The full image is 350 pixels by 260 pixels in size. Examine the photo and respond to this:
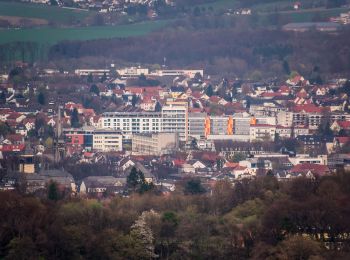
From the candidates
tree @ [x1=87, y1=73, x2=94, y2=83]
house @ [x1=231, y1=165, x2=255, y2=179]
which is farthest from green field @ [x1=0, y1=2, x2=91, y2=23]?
house @ [x1=231, y1=165, x2=255, y2=179]

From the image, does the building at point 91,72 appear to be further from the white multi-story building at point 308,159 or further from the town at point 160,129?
the white multi-story building at point 308,159

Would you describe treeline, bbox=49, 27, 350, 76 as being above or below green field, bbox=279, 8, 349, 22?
below

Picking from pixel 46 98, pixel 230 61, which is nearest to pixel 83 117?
pixel 46 98

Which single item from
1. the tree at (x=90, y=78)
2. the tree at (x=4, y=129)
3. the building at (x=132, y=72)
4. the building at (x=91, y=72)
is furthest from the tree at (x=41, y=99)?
the building at (x=132, y=72)

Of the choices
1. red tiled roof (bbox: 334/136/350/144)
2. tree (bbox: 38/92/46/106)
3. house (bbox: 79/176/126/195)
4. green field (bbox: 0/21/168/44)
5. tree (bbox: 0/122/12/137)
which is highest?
green field (bbox: 0/21/168/44)

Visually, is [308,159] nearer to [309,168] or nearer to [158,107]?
[309,168]

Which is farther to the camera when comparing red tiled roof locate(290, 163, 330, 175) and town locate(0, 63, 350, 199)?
red tiled roof locate(290, 163, 330, 175)

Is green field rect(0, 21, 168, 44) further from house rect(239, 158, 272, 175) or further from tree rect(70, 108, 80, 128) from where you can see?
house rect(239, 158, 272, 175)
